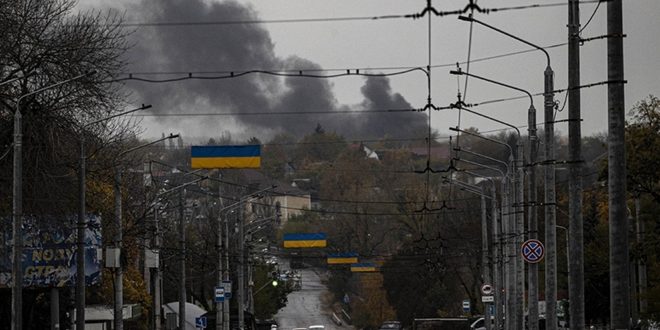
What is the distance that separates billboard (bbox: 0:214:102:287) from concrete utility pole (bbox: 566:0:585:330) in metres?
20.9

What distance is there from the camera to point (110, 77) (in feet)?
143

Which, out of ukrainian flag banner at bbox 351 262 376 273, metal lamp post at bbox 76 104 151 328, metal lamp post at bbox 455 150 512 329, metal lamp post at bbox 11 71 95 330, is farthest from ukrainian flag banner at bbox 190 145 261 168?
metal lamp post at bbox 11 71 95 330

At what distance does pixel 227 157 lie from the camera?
2990 inches

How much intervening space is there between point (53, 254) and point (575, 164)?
Result: 2502cm

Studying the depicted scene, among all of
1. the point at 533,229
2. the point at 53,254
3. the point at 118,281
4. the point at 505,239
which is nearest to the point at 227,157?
the point at 505,239

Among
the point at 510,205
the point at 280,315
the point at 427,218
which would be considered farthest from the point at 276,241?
the point at 510,205

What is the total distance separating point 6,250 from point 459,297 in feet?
234

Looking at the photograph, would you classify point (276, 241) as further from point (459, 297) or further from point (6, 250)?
point (6, 250)

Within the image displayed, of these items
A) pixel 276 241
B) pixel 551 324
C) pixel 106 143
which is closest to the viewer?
pixel 551 324

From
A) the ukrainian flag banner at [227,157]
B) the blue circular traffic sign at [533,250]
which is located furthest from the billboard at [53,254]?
the ukrainian flag banner at [227,157]

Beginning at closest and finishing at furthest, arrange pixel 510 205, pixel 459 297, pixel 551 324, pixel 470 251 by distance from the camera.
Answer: pixel 551 324, pixel 510 205, pixel 470 251, pixel 459 297

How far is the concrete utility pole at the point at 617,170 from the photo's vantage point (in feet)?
69.7

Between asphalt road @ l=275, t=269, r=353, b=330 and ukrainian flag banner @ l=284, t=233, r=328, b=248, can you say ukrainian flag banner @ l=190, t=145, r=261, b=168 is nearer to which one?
ukrainian flag banner @ l=284, t=233, r=328, b=248

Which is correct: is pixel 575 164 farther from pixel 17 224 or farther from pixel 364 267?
pixel 364 267
